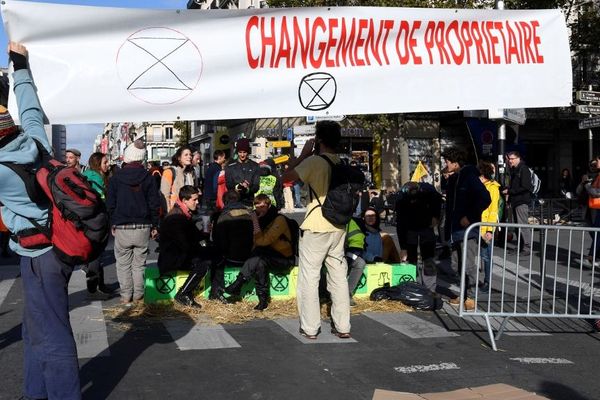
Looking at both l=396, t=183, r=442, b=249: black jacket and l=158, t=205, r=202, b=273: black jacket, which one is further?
l=396, t=183, r=442, b=249: black jacket

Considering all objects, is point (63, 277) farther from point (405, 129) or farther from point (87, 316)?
point (405, 129)

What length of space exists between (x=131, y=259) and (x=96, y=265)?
0.69m

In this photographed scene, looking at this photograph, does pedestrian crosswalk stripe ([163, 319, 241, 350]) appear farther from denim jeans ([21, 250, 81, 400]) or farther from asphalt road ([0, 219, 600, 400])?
denim jeans ([21, 250, 81, 400])

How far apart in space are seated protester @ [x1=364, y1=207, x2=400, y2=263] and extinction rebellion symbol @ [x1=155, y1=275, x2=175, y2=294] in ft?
8.25

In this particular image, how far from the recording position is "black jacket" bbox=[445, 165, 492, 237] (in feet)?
26.4

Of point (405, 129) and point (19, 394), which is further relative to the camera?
point (405, 129)

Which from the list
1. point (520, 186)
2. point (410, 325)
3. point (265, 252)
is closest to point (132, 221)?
point (265, 252)

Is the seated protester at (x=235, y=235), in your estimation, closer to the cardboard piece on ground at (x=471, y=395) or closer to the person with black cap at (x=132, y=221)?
the person with black cap at (x=132, y=221)

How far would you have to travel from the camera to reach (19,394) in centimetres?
482

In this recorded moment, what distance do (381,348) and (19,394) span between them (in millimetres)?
3003

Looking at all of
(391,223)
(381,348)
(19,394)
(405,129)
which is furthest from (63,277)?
(405,129)

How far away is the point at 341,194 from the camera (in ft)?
20.5

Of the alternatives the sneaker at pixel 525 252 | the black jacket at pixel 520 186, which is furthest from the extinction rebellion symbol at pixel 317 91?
the black jacket at pixel 520 186

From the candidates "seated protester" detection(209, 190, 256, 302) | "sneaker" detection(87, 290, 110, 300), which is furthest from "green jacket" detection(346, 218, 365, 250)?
"sneaker" detection(87, 290, 110, 300)
